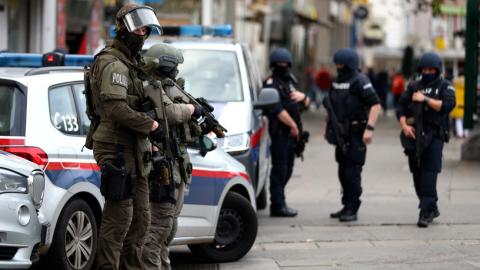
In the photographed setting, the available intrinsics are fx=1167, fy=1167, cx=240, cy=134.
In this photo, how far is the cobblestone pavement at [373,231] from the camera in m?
9.54

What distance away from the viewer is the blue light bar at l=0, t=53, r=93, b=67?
9328mm

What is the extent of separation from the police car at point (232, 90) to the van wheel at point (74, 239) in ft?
10.1

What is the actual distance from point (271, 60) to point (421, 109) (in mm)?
1901

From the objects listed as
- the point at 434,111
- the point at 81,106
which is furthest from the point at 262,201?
the point at 81,106

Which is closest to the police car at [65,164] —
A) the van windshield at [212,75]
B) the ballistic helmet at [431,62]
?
the van windshield at [212,75]

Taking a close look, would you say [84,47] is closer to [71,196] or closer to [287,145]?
[287,145]

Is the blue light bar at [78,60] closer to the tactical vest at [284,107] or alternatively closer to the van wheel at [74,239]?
the van wheel at [74,239]

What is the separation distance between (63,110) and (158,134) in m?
1.36

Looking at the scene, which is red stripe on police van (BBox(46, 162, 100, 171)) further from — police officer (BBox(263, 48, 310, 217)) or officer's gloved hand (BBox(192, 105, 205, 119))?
police officer (BBox(263, 48, 310, 217))

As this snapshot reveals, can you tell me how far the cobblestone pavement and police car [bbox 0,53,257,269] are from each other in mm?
671

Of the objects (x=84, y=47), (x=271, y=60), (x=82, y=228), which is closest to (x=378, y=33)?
(x=84, y=47)

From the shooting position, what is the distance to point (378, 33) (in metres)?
67.6

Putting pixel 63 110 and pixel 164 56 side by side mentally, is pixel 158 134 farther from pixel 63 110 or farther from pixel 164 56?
pixel 63 110

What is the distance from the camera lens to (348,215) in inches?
480
